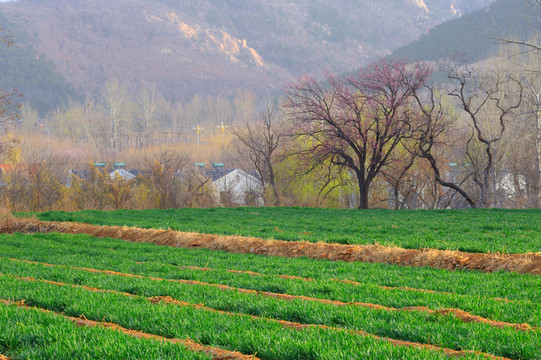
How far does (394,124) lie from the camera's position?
110 ft

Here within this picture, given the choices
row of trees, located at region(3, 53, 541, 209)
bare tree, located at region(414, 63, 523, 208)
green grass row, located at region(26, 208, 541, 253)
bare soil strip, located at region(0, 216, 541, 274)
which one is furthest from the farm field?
bare tree, located at region(414, 63, 523, 208)

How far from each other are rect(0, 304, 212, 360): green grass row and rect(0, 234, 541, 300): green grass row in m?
3.38

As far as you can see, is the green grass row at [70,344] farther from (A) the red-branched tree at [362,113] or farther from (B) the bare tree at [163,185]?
(B) the bare tree at [163,185]

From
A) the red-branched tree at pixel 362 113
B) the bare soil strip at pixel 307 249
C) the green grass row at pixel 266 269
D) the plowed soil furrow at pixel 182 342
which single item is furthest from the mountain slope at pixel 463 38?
the plowed soil furrow at pixel 182 342

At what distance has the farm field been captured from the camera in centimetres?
510

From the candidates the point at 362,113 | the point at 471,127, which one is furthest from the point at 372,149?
the point at 471,127

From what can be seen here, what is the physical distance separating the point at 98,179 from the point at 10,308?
36626 mm

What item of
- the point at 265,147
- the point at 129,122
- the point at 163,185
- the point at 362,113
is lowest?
the point at 163,185

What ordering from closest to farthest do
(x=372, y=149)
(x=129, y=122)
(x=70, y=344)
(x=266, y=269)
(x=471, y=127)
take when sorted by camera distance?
1. (x=70, y=344)
2. (x=266, y=269)
3. (x=372, y=149)
4. (x=471, y=127)
5. (x=129, y=122)

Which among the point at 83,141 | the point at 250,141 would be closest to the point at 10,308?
the point at 250,141

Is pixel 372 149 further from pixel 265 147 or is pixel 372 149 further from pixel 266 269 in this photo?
pixel 266 269

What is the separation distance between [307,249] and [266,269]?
10.6 ft

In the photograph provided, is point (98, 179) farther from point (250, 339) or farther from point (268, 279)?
point (250, 339)

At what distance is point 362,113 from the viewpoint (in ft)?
119
